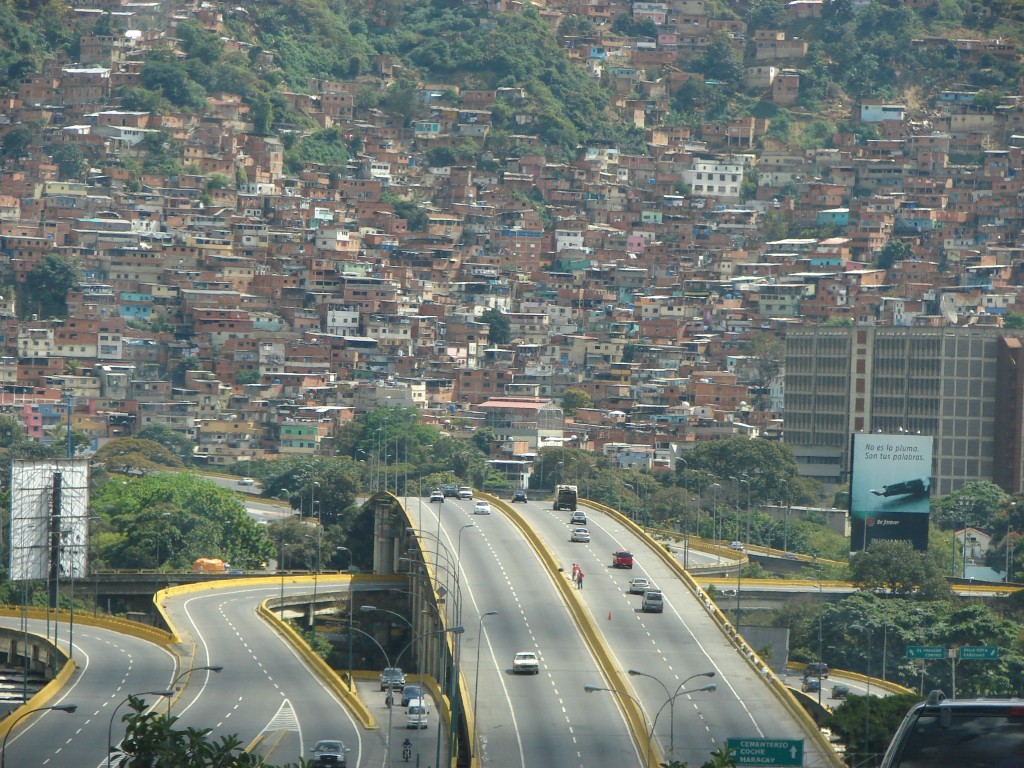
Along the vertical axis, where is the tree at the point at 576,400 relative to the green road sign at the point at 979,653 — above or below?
below

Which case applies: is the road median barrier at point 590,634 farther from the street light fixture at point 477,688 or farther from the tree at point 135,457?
the tree at point 135,457

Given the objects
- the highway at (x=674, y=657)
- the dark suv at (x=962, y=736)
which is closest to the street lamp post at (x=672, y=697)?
the highway at (x=674, y=657)

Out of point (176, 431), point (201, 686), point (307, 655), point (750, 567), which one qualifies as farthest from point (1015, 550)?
point (176, 431)

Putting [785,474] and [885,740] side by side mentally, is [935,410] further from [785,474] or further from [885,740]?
[885,740]

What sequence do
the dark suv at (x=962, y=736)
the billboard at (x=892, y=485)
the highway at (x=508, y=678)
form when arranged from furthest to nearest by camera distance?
the billboard at (x=892, y=485), the highway at (x=508, y=678), the dark suv at (x=962, y=736)

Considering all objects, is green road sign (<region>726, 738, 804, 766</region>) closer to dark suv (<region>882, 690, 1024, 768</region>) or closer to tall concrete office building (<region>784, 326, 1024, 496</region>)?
dark suv (<region>882, 690, 1024, 768</region>)

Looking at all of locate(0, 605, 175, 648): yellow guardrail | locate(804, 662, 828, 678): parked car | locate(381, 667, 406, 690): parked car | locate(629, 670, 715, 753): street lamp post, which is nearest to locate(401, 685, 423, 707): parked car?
locate(381, 667, 406, 690): parked car
